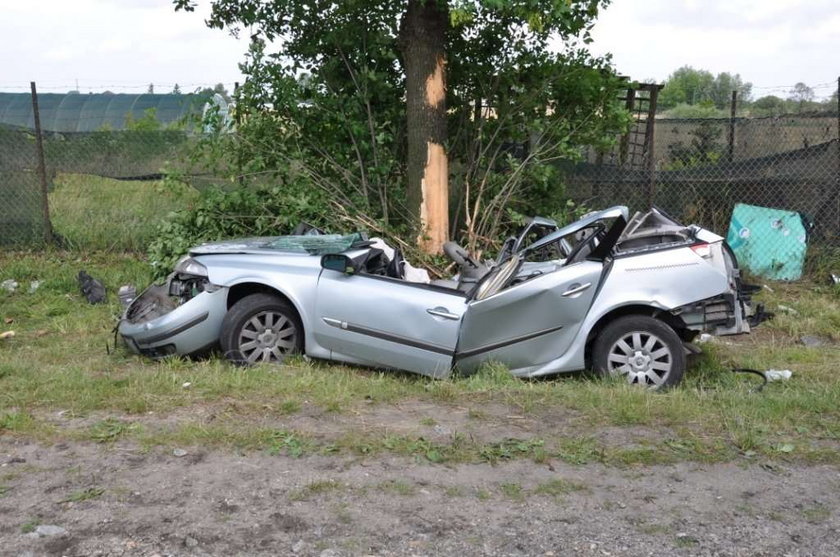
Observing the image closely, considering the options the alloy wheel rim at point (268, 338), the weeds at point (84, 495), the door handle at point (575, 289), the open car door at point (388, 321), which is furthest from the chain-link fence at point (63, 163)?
the weeds at point (84, 495)

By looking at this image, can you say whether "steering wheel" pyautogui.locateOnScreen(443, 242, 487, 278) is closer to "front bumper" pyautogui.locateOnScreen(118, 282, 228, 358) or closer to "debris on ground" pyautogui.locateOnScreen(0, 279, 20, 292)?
"front bumper" pyautogui.locateOnScreen(118, 282, 228, 358)

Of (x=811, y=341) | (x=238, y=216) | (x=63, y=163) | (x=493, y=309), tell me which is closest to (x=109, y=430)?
(x=493, y=309)

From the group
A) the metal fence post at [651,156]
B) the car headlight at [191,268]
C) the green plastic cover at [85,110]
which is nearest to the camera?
the car headlight at [191,268]

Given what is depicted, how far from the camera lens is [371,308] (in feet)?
21.2

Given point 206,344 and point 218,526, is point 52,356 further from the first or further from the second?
point 218,526

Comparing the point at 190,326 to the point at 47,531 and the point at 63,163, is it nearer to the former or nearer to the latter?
the point at 47,531

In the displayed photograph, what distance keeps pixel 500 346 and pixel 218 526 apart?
9.87 ft

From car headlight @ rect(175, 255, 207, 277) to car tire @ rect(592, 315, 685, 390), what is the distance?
3.13 metres

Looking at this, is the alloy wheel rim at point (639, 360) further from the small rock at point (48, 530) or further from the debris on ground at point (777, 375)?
the small rock at point (48, 530)

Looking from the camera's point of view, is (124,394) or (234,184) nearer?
(124,394)

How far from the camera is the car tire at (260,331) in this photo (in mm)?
6648

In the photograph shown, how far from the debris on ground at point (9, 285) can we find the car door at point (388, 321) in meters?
5.09

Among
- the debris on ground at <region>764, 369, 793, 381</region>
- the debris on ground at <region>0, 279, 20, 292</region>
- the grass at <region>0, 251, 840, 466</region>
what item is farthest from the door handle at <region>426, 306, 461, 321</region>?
the debris on ground at <region>0, 279, 20, 292</region>

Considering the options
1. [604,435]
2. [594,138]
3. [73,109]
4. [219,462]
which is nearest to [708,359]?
[604,435]
